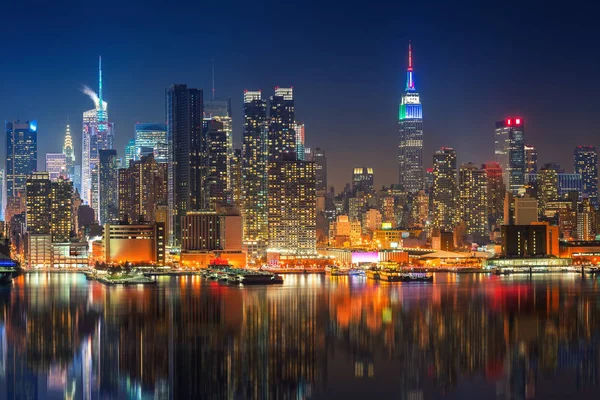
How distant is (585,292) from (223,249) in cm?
6501

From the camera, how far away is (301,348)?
36.3 meters

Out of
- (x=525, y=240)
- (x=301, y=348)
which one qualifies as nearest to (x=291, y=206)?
(x=525, y=240)

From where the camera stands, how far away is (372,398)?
Result: 1112 inches

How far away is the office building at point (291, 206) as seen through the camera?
13950 cm

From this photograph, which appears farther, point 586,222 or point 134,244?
point 586,222

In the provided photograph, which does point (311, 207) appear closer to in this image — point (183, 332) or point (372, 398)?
point (183, 332)

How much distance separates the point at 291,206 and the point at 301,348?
105 metres

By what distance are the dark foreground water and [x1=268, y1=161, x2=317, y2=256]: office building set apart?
79750 millimetres

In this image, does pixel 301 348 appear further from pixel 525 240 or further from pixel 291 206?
pixel 291 206

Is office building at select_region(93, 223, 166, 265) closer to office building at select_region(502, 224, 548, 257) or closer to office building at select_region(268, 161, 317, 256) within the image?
office building at select_region(268, 161, 317, 256)

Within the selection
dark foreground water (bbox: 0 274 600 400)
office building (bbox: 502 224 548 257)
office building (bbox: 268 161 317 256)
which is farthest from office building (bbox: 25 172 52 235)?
dark foreground water (bbox: 0 274 600 400)

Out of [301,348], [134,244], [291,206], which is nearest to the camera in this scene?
[301,348]

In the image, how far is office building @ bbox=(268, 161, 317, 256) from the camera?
140 m

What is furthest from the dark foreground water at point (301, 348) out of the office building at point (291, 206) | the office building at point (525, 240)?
the office building at point (291, 206)
